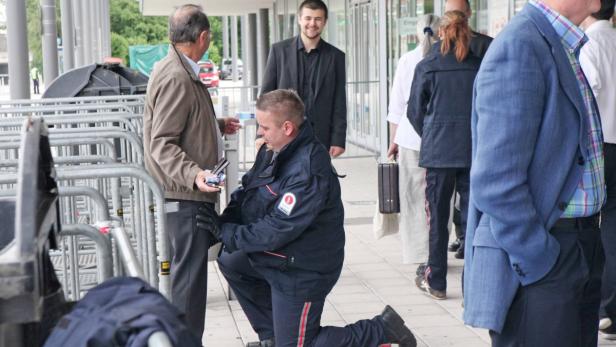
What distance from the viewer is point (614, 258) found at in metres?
5.69

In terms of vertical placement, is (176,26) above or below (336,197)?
above

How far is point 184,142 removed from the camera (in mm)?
5137

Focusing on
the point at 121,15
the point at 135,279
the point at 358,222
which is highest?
the point at 121,15

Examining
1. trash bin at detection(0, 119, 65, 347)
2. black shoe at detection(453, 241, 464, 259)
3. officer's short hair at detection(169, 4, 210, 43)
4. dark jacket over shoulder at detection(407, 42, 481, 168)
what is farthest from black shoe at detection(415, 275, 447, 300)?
trash bin at detection(0, 119, 65, 347)

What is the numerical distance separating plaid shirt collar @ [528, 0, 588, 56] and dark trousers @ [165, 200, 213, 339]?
2243 millimetres

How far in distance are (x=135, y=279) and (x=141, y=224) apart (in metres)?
2.06

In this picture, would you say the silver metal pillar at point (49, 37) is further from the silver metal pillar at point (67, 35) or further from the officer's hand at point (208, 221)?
the officer's hand at point (208, 221)

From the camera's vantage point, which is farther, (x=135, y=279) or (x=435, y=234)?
(x=435, y=234)

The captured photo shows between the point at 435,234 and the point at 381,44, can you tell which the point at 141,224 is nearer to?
the point at 435,234

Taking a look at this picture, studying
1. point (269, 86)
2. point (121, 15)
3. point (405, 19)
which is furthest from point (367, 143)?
point (121, 15)

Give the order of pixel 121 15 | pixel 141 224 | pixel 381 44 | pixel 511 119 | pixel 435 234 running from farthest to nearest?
pixel 121 15 → pixel 381 44 → pixel 435 234 → pixel 141 224 → pixel 511 119

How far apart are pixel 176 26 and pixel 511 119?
2.35 metres

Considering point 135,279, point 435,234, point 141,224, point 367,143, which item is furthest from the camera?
point 367,143

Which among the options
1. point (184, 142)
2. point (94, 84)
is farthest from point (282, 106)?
point (94, 84)
